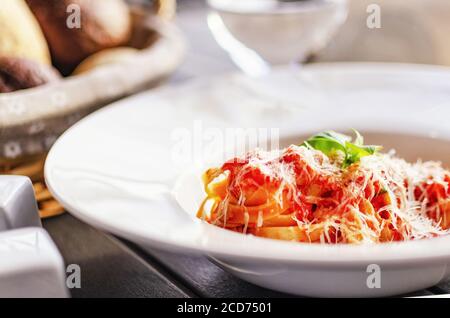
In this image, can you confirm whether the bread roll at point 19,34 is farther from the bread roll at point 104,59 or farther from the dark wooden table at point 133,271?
the dark wooden table at point 133,271

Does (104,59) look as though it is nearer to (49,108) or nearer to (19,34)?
(19,34)

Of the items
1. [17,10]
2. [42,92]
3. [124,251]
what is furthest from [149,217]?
[17,10]

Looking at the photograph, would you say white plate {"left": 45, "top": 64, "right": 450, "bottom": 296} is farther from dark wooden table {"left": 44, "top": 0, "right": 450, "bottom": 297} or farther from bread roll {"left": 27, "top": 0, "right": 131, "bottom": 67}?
bread roll {"left": 27, "top": 0, "right": 131, "bottom": 67}

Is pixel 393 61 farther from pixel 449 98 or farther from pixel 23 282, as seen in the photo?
pixel 23 282

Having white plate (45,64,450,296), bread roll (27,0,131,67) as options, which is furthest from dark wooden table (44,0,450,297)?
bread roll (27,0,131,67)

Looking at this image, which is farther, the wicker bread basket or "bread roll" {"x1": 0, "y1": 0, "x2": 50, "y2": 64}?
"bread roll" {"x1": 0, "y1": 0, "x2": 50, "y2": 64}

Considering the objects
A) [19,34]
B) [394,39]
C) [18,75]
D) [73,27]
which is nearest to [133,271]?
[18,75]
